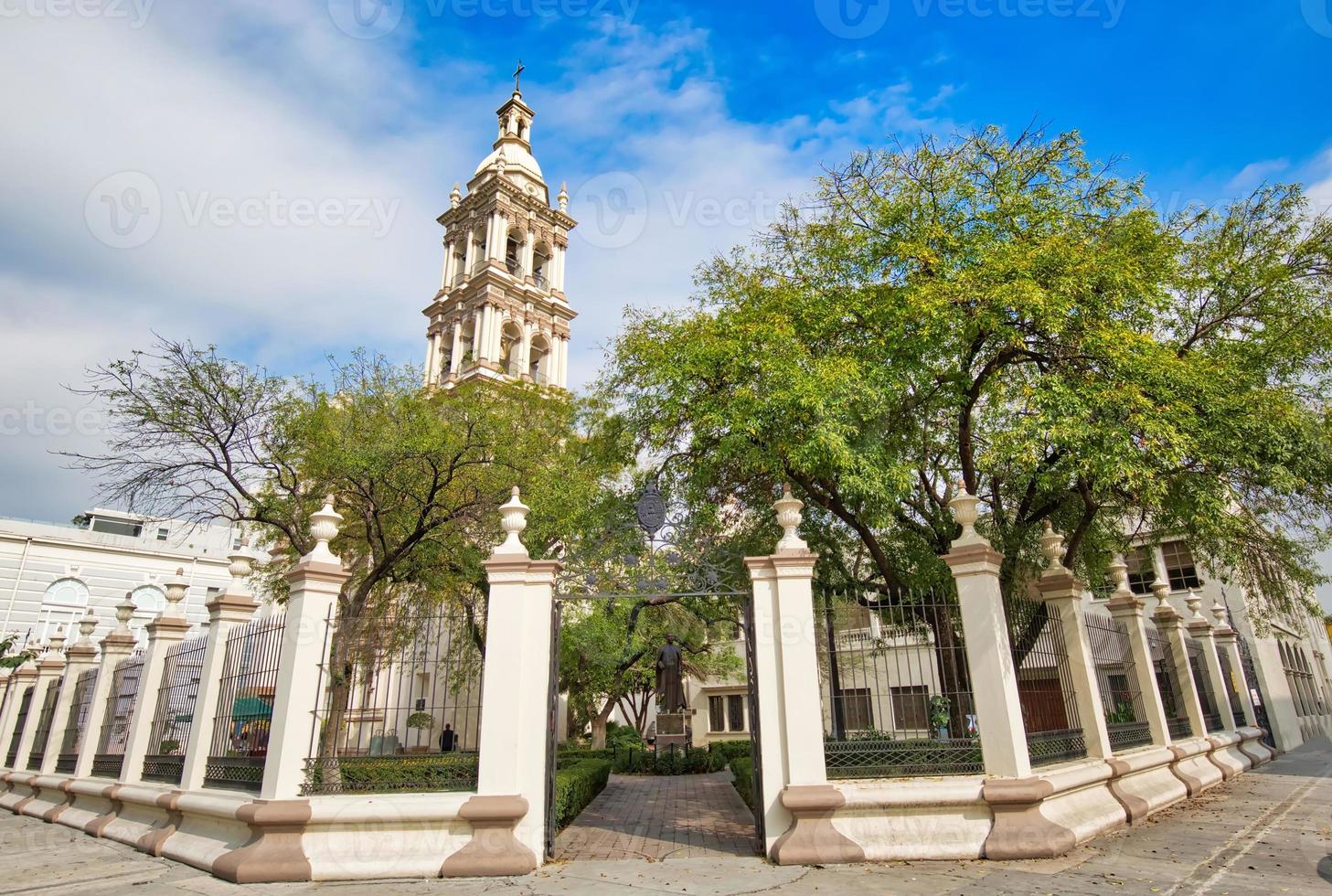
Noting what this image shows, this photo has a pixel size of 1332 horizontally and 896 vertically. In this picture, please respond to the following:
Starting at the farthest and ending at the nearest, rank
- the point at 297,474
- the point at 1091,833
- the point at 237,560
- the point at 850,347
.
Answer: the point at 297,474, the point at 850,347, the point at 237,560, the point at 1091,833

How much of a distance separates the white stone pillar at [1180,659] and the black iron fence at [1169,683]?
0.11 ft

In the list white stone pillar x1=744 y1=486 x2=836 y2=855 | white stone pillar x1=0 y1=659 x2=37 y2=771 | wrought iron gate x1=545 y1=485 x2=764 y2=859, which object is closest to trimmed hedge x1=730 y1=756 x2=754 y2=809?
wrought iron gate x1=545 y1=485 x2=764 y2=859

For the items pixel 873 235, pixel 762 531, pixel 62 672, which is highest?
pixel 873 235

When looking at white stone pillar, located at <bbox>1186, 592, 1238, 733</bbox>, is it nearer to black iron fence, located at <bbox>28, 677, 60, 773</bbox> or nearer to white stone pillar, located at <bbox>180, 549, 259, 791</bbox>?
white stone pillar, located at <bbox>180, 549, 259, 791</bbox>

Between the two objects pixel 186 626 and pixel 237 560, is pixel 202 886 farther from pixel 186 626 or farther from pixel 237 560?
pixel 186 626

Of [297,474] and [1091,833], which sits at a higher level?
[297,474]

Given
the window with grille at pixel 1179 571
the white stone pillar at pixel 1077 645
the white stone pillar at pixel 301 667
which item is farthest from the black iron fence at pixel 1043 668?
the window with grille at pixel 1179 571

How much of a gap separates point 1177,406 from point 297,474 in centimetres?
1506

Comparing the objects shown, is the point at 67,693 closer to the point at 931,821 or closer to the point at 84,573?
the point at 931,821

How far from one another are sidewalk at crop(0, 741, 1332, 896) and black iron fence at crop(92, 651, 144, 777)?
2888 mm

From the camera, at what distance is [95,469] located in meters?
12.7

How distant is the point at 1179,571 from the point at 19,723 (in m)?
35.1

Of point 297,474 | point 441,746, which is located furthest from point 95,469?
point 441,746

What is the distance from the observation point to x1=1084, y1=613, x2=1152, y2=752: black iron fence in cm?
1046
